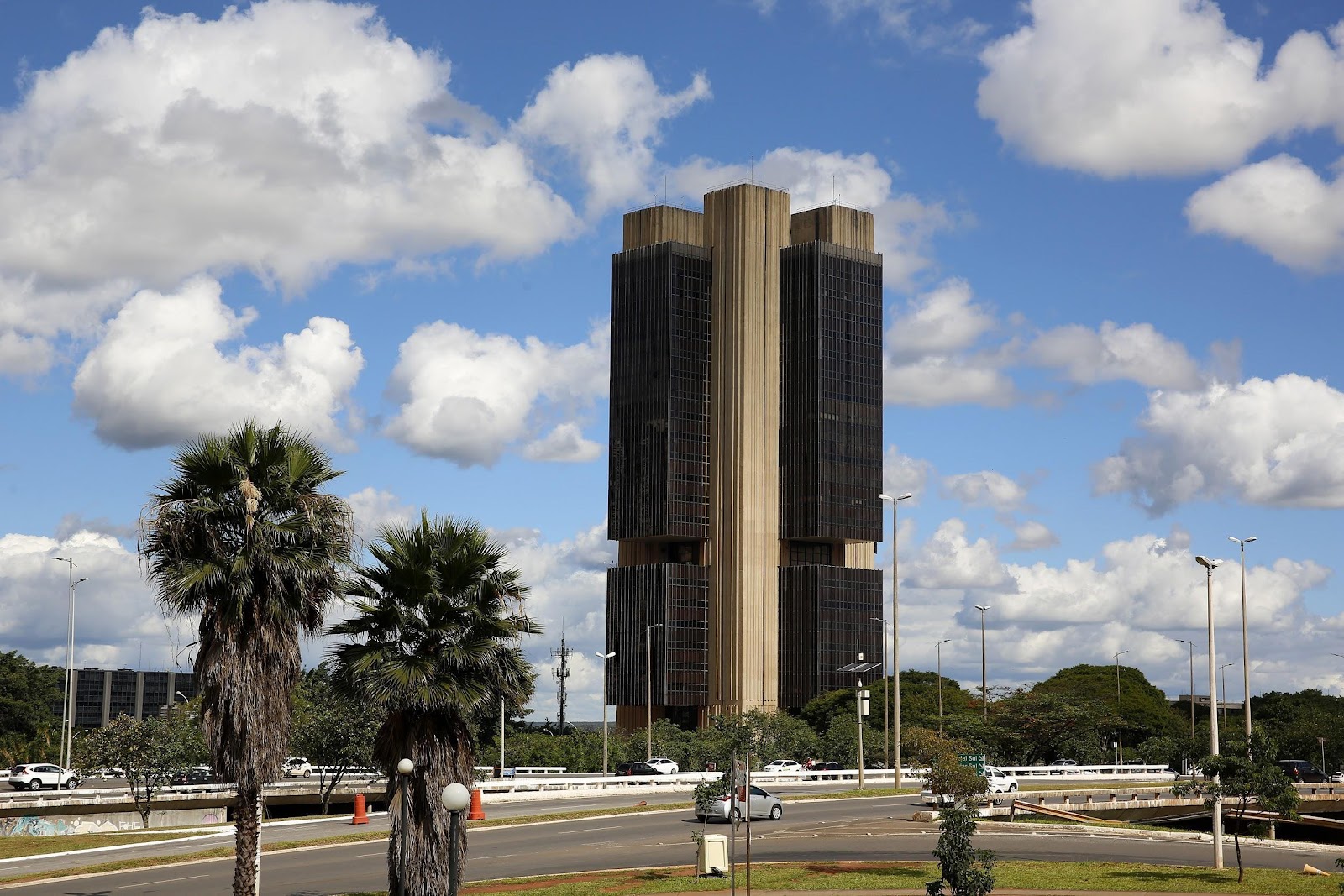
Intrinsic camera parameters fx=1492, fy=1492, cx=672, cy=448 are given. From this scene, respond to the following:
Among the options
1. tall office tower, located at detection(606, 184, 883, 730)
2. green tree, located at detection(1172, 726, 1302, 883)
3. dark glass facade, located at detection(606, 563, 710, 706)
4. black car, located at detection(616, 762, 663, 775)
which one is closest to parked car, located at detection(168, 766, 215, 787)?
black car, located at detection(616, 762, 663, 775)

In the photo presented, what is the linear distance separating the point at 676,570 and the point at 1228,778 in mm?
128060

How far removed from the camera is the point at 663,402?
169m

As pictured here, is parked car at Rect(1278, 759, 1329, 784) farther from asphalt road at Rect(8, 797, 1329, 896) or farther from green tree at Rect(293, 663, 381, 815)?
green tree at Rect(293, 663, 381, 815)

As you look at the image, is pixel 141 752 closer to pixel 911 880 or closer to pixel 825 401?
pixel 911 880

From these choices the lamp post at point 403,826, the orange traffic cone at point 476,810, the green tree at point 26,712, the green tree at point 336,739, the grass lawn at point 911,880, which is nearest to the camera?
the lamp post at point 403,826

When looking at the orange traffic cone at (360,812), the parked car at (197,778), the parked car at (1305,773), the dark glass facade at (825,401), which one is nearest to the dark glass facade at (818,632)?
the dark glass facade at (825,401)

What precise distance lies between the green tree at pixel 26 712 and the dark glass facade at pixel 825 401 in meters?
79.8

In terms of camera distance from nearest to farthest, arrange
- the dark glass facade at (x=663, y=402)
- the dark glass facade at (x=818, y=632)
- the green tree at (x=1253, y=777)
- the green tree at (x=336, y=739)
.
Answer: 1. the green tree at (x=1253, y=777)
2. the green tree at (x=336, y=739)
3. the dark glass facade at (x=818, y=632)
4. the dark glass facade at (x=663, y=402)

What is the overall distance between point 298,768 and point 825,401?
9312 centimetres

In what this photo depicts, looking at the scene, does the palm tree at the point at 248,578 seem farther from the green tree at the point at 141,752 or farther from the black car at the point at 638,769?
the black car at the point at 638,769

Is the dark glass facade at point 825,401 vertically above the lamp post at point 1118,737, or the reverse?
the dark glass facade at point 825,401

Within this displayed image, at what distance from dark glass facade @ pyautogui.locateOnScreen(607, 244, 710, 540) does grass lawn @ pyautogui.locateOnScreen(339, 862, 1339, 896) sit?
128 metres

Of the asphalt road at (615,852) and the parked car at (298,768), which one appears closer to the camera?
the asphalt road at (615,852)

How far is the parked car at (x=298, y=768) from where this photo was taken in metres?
86.8
